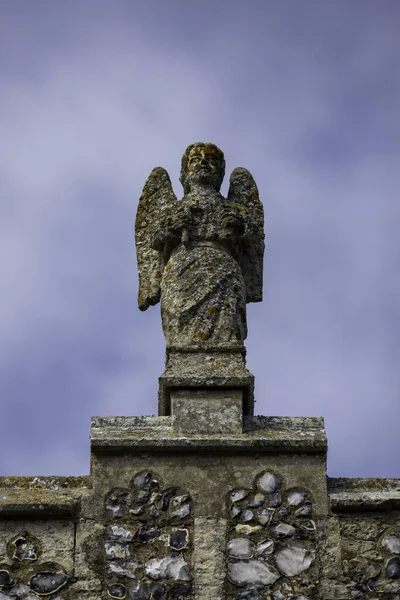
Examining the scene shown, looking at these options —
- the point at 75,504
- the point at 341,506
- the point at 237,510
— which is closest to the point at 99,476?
the point at 75,504

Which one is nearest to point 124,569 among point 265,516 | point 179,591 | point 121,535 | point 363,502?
point 121,535

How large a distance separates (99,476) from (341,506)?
1.47 m

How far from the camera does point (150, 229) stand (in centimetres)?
1123

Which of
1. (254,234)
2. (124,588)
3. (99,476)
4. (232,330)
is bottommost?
(124,588)

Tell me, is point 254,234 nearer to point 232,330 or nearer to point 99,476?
point 232,330

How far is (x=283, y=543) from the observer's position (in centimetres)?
929

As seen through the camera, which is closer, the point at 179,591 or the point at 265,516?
the point at 179,591

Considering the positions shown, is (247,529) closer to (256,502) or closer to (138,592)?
(256,502)

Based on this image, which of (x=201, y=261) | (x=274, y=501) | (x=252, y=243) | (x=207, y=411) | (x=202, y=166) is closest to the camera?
(x=274, y=501)

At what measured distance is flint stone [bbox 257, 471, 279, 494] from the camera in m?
9.48

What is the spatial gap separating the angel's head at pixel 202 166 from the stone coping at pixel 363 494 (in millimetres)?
2691

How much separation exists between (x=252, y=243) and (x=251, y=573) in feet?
9.07

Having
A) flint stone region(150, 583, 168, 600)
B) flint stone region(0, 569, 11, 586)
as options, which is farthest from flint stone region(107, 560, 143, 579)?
flint stone region(0, 569, 11, 586)

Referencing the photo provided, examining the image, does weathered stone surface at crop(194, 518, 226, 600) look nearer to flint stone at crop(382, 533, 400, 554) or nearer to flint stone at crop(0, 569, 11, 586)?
flint stone at crop(382, 533, 400, 554)
